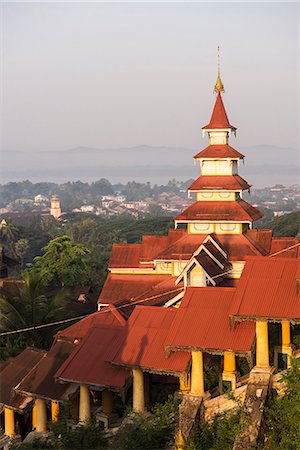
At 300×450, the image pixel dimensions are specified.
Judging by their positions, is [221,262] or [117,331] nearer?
[117,331]

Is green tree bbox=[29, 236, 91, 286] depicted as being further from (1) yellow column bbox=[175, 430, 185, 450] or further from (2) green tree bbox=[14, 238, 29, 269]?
(2) green tree bbox=[14, 238, 29, 269]

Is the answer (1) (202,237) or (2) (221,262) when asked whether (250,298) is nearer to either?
(2) (221,262)

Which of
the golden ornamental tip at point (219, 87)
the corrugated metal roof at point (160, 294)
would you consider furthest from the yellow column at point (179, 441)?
the golden ornamental tip at point (219, 87)

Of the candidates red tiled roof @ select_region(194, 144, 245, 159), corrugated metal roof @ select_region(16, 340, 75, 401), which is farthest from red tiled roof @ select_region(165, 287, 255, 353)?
red tiled roof @ select_region(194, 144, 245, 159)

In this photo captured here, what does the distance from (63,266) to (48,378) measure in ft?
54.7

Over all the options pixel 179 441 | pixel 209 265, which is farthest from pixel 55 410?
pixel 209 265

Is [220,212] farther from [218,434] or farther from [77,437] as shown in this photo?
[77,437]

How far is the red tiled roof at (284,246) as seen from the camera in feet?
72.0

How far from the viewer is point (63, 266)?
3262cm

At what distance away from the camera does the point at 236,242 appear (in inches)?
858

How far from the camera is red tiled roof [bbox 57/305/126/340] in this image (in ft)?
56.1

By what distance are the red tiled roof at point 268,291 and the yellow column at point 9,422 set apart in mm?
6512

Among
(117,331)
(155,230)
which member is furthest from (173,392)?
(155,230)

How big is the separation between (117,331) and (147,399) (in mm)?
1672
